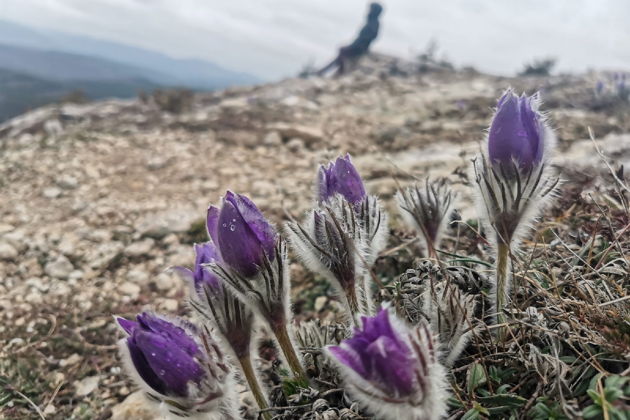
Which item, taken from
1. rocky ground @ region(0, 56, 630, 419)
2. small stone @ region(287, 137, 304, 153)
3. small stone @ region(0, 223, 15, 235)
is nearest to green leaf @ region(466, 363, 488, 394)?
rocky ground @ region(0, 56, 630, 419)

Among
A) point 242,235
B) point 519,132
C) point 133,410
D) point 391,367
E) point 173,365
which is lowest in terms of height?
point 133,410

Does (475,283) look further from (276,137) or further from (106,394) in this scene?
(276,137)

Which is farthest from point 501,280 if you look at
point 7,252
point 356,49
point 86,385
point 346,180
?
point 356,49

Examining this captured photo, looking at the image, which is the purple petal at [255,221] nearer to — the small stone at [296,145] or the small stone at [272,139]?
the small stone at [296,145]

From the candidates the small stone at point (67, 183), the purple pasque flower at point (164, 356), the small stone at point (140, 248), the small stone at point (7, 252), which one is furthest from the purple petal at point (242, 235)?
the small stone at point (67, 183)

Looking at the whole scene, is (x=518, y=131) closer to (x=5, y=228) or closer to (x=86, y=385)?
(x=86, y=385)

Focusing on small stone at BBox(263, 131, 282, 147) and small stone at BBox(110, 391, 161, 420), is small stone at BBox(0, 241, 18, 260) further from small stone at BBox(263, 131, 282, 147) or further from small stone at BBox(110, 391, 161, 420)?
small stone at BBox(263, 131, 282, 147)
